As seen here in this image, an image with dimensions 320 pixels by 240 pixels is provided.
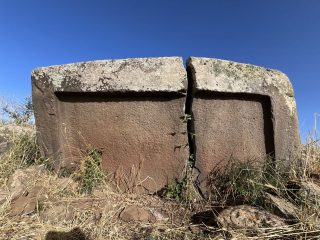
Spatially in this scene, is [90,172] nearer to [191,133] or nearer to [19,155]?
[19,155]

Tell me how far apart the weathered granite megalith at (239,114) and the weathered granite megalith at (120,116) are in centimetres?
18

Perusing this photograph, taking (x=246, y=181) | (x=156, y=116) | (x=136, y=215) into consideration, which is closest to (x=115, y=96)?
(x=156, y=116)

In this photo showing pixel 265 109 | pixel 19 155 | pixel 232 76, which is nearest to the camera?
pixel 232 76

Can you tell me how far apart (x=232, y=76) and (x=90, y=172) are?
61.4 inches

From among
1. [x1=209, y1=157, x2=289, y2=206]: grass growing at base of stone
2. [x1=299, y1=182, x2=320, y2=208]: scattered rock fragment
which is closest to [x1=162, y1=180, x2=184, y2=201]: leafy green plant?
[x1=209, y1=157, x2=289, y2=206]: grass growing at base of stone

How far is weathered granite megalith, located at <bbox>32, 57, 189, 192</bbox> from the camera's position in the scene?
329cm

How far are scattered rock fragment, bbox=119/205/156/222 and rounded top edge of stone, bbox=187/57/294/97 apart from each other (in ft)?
3.78

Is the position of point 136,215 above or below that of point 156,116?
below

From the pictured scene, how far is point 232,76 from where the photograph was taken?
11.1 feet

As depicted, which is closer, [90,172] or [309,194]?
[309,194]

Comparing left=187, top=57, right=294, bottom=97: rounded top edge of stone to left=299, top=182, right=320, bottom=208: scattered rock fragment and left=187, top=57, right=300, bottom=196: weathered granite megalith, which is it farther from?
left=299, top=182, right=320, bottom=208: scattered rock fragment

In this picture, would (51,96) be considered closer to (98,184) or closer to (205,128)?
(98,184)

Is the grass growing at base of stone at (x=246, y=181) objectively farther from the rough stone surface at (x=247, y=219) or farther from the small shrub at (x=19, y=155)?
the small shrub at (x=19, y=155)

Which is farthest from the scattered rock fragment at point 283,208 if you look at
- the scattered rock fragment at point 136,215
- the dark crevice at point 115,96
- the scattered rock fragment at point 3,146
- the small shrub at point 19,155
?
the scattered rock fragment at point 3,146
